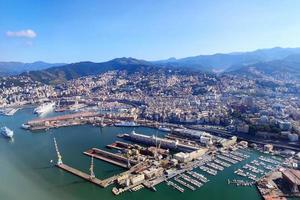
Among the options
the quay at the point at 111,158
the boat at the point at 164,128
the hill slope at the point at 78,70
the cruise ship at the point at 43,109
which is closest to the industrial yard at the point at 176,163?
the quay at the point at 111,158

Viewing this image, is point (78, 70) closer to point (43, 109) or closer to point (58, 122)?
point (43, 109)

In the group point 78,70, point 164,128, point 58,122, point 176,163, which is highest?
point 78,70

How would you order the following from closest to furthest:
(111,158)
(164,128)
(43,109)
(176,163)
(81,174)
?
(81,174) → (176,163) → (111,158) → (164,128) → (43,109)

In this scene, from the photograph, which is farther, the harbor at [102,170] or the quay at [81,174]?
the quay at [81,174]

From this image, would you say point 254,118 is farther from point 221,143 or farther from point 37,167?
point 37,167

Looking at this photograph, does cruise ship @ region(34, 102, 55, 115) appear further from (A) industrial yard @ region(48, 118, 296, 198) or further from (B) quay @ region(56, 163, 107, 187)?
(B) quay @ region(56, 163, 107, 187)

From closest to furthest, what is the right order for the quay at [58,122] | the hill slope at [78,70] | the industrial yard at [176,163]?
the industrial yard at [176,163] → the quay at [58,122] → the hill slope at [78,70]

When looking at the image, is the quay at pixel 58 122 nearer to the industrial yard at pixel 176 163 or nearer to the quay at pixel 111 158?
the industrial yard at pixel 176 163

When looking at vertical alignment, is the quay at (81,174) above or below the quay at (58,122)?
above

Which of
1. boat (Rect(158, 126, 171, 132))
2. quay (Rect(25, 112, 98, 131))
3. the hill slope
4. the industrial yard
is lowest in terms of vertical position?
boat (Rect(158, 126, 171, 132))

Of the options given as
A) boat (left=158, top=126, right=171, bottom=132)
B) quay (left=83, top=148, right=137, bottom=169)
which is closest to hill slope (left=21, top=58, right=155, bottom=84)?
boat (left=158, top=126, right=171, bottom=132)

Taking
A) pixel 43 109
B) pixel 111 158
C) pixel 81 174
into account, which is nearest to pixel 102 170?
pixel 81 174
